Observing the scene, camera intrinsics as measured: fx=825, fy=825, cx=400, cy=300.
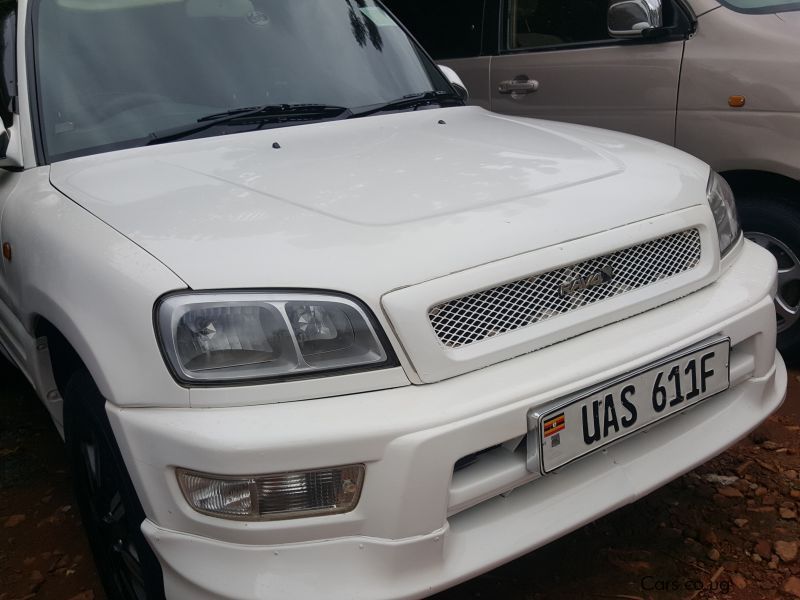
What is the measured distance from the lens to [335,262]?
1.70 metres

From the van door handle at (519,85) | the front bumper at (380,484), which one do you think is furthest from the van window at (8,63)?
the van door handle at (519,85)

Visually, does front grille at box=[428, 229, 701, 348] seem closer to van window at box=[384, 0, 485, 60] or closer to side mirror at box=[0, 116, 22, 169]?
side mirror at box=[0, 116, 22, 169]

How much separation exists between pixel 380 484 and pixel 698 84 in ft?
7.99

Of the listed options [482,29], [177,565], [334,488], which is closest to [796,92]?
[482,29]

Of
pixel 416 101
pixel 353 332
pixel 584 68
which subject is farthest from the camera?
pixel 584 68

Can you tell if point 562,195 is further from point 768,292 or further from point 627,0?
point 627,0

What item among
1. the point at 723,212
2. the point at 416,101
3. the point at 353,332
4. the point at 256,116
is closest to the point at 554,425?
the point at 353,332

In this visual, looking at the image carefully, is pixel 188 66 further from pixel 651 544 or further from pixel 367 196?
pixel 651 544

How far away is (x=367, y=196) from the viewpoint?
1.99m

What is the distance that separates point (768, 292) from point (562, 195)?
0.65 m

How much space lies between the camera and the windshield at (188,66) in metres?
2.50

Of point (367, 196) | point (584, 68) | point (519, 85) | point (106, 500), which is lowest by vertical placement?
point (106, 500)

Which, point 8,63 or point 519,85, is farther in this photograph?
point 519,85

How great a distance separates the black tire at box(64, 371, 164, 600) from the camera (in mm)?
1783
